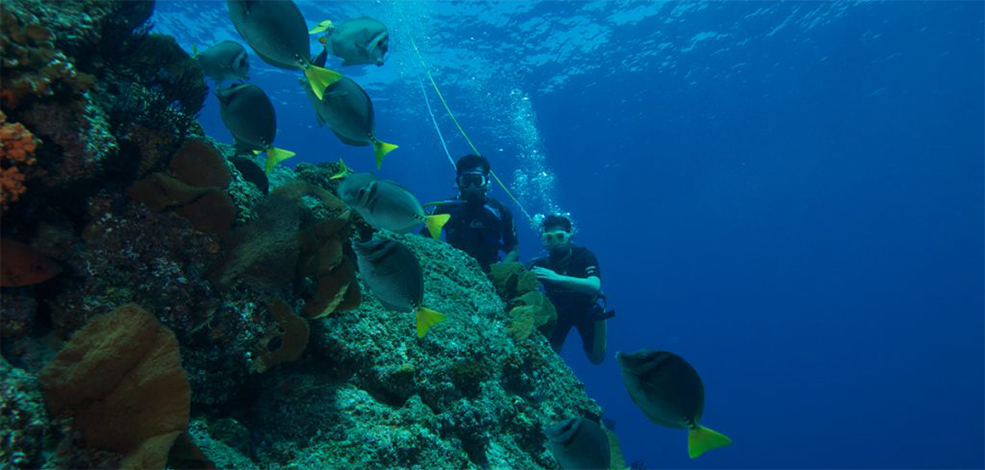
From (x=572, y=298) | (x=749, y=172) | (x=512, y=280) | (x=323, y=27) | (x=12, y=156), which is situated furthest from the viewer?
(x=749, y=172)

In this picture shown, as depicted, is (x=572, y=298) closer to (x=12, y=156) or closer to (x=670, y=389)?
(x=670, y=389)

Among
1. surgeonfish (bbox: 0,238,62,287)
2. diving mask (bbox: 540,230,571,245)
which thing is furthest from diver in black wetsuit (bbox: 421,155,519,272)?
surgeonfish (bbox: 0,238,62,287)

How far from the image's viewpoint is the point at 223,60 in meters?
3.50

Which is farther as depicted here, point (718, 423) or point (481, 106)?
point (718, 423)

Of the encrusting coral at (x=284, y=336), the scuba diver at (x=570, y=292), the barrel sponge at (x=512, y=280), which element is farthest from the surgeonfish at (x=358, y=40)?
the scuba diver at (x=570, y=292)

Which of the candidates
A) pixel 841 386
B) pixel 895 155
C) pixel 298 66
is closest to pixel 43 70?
pixel 298 66

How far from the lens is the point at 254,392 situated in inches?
106

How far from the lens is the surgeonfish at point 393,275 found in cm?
229

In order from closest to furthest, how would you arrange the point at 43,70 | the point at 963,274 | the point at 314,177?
the point at 43,70
the point at 314,177
the point at 963,274

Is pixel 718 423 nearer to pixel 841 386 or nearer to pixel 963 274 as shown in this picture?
pixel 841 386

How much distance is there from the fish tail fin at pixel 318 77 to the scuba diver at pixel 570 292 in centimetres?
634

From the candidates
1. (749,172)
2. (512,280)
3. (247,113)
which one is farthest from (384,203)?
(749,172)

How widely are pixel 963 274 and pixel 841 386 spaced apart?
102 ft

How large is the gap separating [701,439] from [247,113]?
10.2ft
